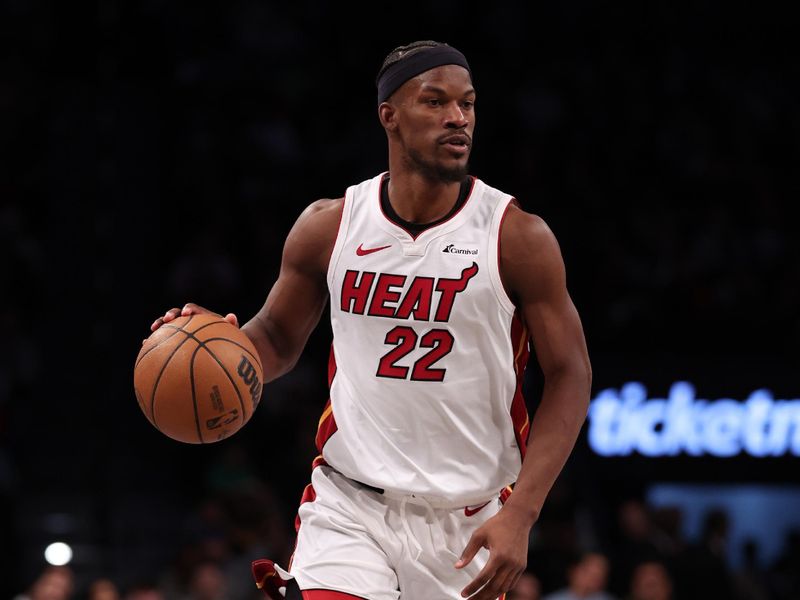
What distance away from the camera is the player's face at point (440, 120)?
4184 millimetres

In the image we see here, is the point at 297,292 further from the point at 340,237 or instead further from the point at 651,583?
the point at 651,583

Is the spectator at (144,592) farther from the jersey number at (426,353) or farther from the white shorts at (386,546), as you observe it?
the jersey number at (426,353)

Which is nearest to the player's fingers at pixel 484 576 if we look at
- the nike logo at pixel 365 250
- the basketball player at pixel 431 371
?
the basketball player at pixel 431 371

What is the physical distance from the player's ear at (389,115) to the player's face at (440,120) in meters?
0.07

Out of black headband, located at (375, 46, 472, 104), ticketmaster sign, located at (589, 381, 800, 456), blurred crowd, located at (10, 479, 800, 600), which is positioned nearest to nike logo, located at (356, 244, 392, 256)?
black headband, located at (375, 46, 472, 104)

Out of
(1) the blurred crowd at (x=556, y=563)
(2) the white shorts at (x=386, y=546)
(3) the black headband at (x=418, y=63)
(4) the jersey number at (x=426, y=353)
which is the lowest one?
(1) the blurred crowd at (x=556, y=563)

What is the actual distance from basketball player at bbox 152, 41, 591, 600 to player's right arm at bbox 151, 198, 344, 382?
0.37 feet

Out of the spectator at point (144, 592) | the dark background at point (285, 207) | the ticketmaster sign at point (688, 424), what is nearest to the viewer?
the spectator at point (144, 592)

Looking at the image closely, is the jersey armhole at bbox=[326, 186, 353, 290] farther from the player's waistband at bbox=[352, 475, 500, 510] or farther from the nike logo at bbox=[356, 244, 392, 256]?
the player's waistband at bbox=[352, 475, 500, 510]

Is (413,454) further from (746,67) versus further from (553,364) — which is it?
(746,67)

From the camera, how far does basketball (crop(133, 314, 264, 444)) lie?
4.15 metres

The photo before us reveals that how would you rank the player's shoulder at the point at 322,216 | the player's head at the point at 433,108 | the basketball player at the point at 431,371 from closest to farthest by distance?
1. the basketball player at the point at 431,371
2. the player's head at the point at 433,108
3. the player's shoulder at the point at 322,216

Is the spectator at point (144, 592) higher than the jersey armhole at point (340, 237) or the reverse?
the reverse

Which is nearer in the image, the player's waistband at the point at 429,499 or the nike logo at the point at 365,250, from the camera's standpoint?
the player's waistband at the point at 429,499
